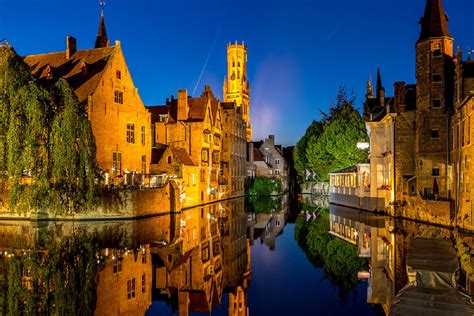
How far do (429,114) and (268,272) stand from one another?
883 inches

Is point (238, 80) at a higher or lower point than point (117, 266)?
higher

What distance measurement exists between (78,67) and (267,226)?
79.4ft

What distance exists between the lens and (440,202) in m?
31.0

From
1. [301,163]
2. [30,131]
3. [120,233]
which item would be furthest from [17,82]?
[301,163]

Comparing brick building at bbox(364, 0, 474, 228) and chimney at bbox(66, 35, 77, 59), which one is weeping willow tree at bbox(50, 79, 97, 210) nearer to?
chimney at bbox(66, 35, 77, 59)

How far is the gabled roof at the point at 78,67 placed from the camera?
40500 millimetres

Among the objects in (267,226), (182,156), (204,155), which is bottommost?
(267,226)

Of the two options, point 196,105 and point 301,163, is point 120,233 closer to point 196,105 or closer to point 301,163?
point 196,105

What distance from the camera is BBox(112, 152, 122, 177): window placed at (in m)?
41.5

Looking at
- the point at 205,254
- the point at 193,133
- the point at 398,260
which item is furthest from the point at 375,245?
the point at 193,133

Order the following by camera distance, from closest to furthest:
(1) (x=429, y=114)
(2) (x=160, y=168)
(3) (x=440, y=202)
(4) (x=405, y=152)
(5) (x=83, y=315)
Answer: (5) (x=83, y=315) < (3) (x=440, y=202) < (1) (x=429, y=114) < (4) (x=405, y=152) < (2) (x=160, y=168)

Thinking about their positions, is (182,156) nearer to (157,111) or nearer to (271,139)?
(157,111)

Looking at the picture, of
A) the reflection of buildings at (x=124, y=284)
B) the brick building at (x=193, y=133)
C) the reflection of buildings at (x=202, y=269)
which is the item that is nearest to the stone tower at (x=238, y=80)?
the brick building at (x=193, y=133)

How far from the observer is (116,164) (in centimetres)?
4191
